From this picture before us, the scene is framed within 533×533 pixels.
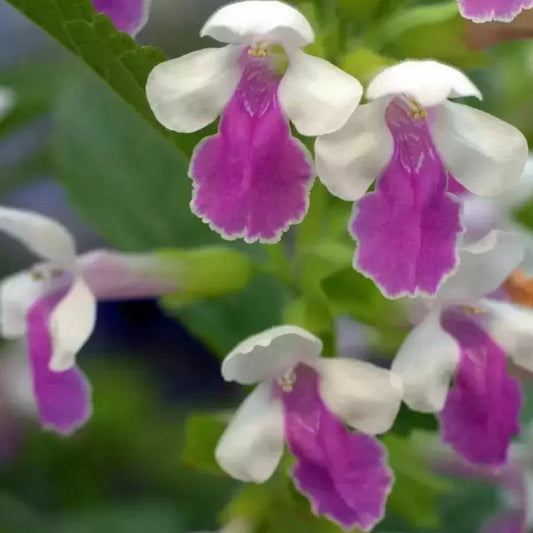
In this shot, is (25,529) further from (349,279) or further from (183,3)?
(183,3)

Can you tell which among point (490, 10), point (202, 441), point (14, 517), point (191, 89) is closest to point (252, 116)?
point (191, 89)

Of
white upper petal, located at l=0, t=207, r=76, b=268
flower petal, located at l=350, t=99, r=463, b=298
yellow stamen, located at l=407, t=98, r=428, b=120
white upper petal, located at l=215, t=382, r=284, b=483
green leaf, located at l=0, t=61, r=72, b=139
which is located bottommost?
green leaf, located at l=0, t=61, r=72, b=139

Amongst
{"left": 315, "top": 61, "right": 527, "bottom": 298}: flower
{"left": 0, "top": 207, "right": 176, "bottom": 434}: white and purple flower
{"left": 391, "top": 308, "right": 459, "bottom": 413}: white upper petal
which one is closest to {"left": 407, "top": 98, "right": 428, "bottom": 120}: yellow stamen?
{"left": 315, "top": 61, "right": 527, "bottom": 298}: flower

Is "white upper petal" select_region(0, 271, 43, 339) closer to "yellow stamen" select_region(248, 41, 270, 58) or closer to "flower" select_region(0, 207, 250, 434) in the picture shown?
"flower" select_region(0, 207, 250, 434)

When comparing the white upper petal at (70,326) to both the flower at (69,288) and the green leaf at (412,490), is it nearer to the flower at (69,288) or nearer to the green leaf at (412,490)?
the flower at (69,288)

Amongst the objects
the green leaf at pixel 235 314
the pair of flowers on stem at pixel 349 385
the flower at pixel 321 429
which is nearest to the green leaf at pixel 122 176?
the green leaf at pixel 235 314
